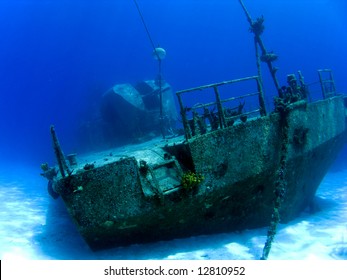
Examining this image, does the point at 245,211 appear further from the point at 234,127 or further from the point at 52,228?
the point at 52,228

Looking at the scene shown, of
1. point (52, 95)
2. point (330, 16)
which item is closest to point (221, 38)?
point (330, 16)

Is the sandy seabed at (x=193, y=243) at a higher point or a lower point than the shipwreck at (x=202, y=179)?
lower

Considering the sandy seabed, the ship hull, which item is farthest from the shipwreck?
the sandy seabed

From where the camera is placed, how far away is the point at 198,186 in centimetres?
625

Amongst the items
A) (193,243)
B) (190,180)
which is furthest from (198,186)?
(193,243)

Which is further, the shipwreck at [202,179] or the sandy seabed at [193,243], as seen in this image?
the sandy seabed at [193,243]

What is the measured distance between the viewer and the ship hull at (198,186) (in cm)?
596

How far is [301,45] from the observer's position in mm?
142125

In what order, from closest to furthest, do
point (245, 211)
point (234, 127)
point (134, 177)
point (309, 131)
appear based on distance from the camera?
1. point (134, 177)
2. point (234, 127)
3. point (245, 211)
4. point (309, 131)

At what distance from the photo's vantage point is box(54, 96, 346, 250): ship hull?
19.5ft

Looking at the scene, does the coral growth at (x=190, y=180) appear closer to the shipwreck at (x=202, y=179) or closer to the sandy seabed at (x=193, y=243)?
the shipwreck at (x=202, y=179)

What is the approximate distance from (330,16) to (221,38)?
60257mm

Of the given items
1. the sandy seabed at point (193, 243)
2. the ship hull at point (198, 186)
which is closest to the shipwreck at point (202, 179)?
the ship hull at point (198, 186)

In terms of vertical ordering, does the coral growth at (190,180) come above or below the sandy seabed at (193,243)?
above
